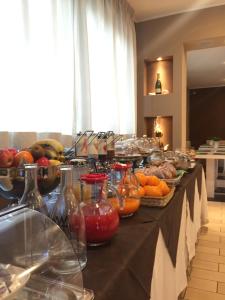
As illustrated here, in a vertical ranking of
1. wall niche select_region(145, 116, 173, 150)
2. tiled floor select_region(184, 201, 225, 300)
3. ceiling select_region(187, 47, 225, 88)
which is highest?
ceiling select_region(187, 47, 225, 88)

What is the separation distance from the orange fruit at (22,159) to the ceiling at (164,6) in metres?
2.77

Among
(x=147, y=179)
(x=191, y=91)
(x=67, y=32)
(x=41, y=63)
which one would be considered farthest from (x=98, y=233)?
(x=191, y=91)

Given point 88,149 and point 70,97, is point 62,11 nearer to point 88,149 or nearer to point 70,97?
point 70,97

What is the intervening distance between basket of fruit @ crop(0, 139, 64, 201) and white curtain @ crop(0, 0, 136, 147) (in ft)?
1.33

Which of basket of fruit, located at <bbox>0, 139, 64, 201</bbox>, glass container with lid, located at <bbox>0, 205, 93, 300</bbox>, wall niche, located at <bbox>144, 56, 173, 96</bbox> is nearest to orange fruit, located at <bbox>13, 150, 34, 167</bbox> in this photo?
basket of fruit, located at <bbox>0, 139, 64, 201</bbox>

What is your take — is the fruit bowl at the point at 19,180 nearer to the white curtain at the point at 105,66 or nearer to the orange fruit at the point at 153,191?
the orange fruit at the point at 153,191

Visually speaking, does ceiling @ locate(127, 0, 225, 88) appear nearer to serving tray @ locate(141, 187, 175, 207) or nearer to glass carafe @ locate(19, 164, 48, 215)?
serving tray @ locate(141, 187, 175, 207)

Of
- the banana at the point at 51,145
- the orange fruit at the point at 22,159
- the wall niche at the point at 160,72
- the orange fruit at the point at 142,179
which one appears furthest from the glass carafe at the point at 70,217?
the wall niche at the point at 160,72

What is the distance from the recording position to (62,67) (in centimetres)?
183

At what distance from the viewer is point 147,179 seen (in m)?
1.36

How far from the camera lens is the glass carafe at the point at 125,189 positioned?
1027 millimetres

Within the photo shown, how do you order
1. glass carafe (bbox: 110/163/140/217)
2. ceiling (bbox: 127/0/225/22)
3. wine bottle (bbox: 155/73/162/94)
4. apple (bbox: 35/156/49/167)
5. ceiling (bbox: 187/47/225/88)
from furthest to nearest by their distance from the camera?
ceiling (bbox: 187/47/225/88) → wine bottle (bbox: 155/73/162/94) → ceiling (bbox: 127/0/225/22) → glass carafe (bbox: 110/163/140/217) → apple (bbox: 35/156/49/167)

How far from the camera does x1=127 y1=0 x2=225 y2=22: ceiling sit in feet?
10.2

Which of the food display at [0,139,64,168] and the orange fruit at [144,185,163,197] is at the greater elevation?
the food display at [0,139,64,168]
